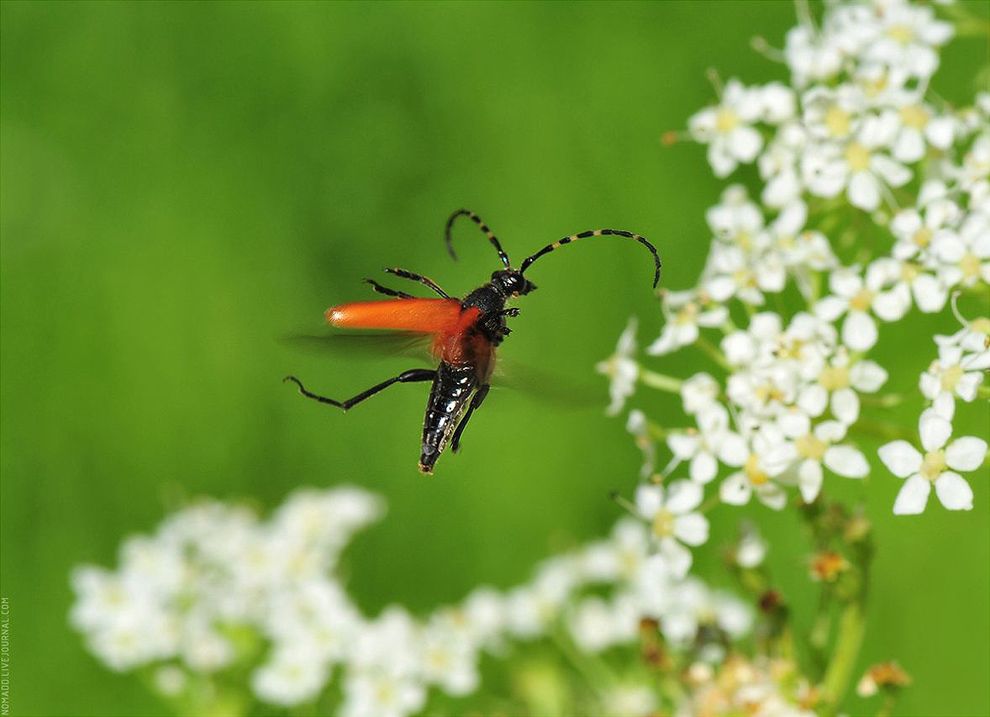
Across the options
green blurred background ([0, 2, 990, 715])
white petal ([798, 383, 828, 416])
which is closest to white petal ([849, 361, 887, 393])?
white petal ([798, 383, 828, 416])

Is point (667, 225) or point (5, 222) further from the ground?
point (5, 222)

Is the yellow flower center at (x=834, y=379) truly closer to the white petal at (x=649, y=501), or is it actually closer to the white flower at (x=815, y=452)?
the white flower at (x=815, y=452)

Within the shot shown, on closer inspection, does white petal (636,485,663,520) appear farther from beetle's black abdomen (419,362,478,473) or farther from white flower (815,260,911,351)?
white flower (815,260,911,351)

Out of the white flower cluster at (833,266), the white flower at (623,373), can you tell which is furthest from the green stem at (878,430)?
the white flower at (623,373)

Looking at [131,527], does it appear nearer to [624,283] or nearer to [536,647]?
[536,647]

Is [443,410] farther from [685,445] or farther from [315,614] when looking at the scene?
[315,614]

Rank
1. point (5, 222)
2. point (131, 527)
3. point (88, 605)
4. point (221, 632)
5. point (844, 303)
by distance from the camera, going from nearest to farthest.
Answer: point (844, 303) → point (221, 632) → point (88, 605) → point (131, 527) → point (5, 222)

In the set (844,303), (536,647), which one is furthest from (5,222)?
(844,303)
